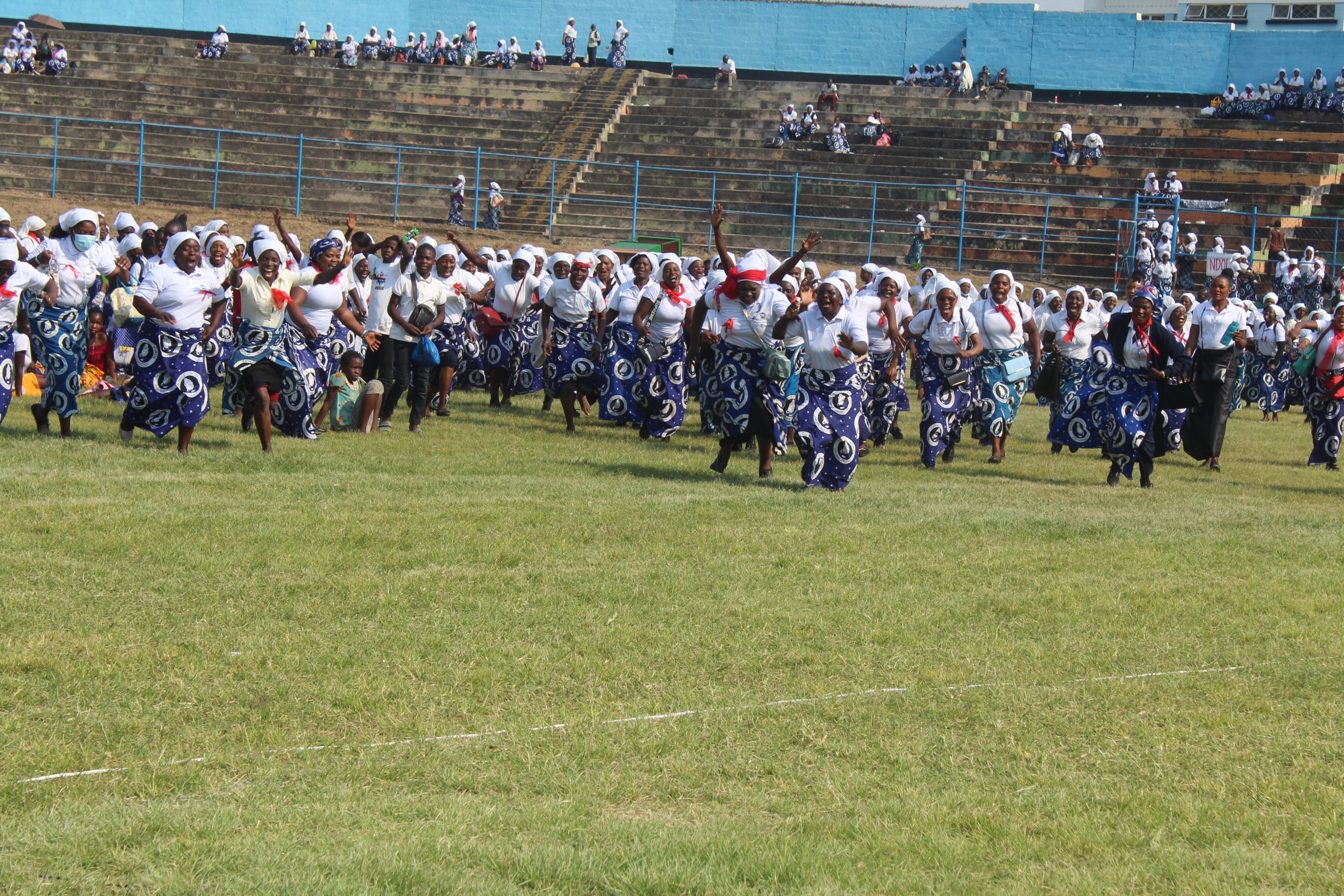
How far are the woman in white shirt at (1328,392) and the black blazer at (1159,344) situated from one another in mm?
3044

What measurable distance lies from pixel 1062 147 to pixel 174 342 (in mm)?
30819

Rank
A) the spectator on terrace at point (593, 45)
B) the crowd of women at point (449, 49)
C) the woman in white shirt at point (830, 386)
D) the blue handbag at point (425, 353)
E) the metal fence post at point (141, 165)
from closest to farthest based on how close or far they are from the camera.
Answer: the woman in white shirt at point (830, 386) < the blue handbag at point (425, 353) < the metal fence post at point (141, 165) < the crowd of women at point (449, 49) < the spectator on terrace at point (593, 45)

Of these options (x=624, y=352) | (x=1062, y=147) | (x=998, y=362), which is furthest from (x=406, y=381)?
(x=1062, y=147)

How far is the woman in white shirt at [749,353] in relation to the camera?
1284 centimetres

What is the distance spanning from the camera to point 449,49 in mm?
47250

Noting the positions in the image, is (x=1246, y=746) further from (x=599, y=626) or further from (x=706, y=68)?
(x=706, y=68)

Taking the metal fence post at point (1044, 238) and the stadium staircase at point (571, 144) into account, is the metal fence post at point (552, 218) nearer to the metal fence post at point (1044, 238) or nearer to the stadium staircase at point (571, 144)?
the stadium staircase at point (571, 144)

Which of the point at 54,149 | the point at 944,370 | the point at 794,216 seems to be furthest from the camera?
the point at 794,216

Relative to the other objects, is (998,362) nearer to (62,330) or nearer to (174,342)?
(174,342)

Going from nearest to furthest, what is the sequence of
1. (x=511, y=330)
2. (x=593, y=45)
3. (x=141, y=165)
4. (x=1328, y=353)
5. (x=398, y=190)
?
(x=1328, y=353) → (x=511, y=330) → (x=141, y=165) → (x=398, y=190) → (x=593, y=45)

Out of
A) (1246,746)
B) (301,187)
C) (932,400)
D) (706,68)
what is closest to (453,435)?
(932,400)

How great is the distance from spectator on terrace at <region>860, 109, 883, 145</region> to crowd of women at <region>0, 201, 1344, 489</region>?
72.8 feet

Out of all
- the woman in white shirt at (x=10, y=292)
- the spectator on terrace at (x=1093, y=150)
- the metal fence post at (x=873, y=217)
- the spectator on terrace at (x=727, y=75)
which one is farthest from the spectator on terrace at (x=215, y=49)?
the woman in white shirt at (x=10, y=292)

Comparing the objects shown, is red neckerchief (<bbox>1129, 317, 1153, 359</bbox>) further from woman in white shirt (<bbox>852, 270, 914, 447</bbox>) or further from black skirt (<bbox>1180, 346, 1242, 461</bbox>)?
woman in white shirt (<bbox>852, 270, 914, 447</bbox>)
